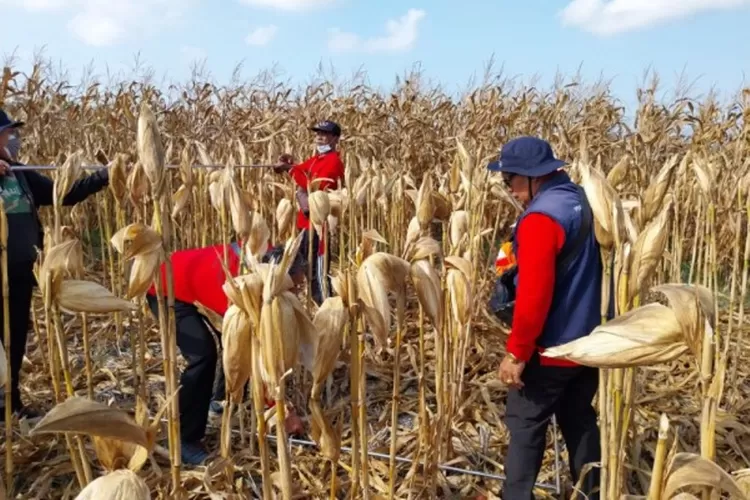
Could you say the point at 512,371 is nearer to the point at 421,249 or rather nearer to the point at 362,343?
the point at 421,249

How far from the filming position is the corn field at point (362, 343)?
0.84 metres

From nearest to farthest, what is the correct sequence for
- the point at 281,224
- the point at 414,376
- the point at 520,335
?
the point at 520,335
the point at 281,224
the point at 414,376

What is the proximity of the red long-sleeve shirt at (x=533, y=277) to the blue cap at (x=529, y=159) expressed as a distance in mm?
180

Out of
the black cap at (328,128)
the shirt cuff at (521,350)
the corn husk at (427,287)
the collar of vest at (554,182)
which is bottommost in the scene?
the shirt cuff at (521,350)

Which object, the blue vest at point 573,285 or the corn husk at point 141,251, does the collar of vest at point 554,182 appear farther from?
the corn husk at point 141,251

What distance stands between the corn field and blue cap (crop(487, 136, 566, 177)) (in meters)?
0.11

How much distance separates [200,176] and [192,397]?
87.3 inches

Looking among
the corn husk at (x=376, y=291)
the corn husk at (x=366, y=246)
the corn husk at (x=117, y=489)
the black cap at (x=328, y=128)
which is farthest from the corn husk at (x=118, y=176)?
the black cap at (x=328, y=128)

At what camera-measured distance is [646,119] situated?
5520 millimetres

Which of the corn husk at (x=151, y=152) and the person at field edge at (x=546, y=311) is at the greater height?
the corn husk at (x=151, y=152)

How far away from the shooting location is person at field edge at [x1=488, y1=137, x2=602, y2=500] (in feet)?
6.38

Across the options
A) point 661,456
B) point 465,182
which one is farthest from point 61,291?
point 465,182

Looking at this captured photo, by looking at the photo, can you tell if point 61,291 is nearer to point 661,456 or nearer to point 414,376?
point 661,456

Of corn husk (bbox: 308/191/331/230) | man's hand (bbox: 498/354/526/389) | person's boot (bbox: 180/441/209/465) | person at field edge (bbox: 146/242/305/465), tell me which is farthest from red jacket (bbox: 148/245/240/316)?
man's hand (bbox: 498/354/526/389)
